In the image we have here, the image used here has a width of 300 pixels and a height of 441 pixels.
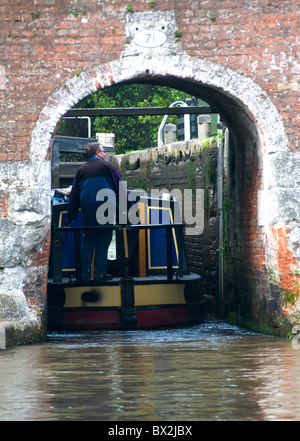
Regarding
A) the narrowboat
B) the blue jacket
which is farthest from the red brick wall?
the narrowboat

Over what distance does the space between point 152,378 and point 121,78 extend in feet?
11.6

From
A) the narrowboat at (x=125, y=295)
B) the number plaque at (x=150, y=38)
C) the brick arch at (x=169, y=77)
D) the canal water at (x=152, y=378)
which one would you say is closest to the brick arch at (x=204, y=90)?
the brick arch at (x=169, y=77)

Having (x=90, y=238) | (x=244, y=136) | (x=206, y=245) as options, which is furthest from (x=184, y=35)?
(x=206, y=245)

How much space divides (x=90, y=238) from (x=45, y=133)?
69.0 inches

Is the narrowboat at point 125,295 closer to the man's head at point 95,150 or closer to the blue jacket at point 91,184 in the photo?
the blue jacket at point 91,184

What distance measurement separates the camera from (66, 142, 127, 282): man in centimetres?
1037

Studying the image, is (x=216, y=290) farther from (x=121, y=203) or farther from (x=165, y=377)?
(x=165, y=377)

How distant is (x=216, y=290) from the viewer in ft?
41.7

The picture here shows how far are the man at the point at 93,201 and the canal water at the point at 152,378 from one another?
982mm

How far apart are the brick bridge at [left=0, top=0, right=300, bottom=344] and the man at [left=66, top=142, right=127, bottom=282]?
3.86 feet

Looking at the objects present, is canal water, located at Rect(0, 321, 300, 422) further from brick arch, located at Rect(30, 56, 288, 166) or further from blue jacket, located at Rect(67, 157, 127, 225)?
brick arch, located at Rect(30, 56, 288, 166)

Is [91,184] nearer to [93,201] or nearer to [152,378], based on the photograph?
[93,201]

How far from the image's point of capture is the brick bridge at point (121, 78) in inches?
358

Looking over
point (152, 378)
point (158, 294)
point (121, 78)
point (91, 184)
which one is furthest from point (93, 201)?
point (152, 378)
